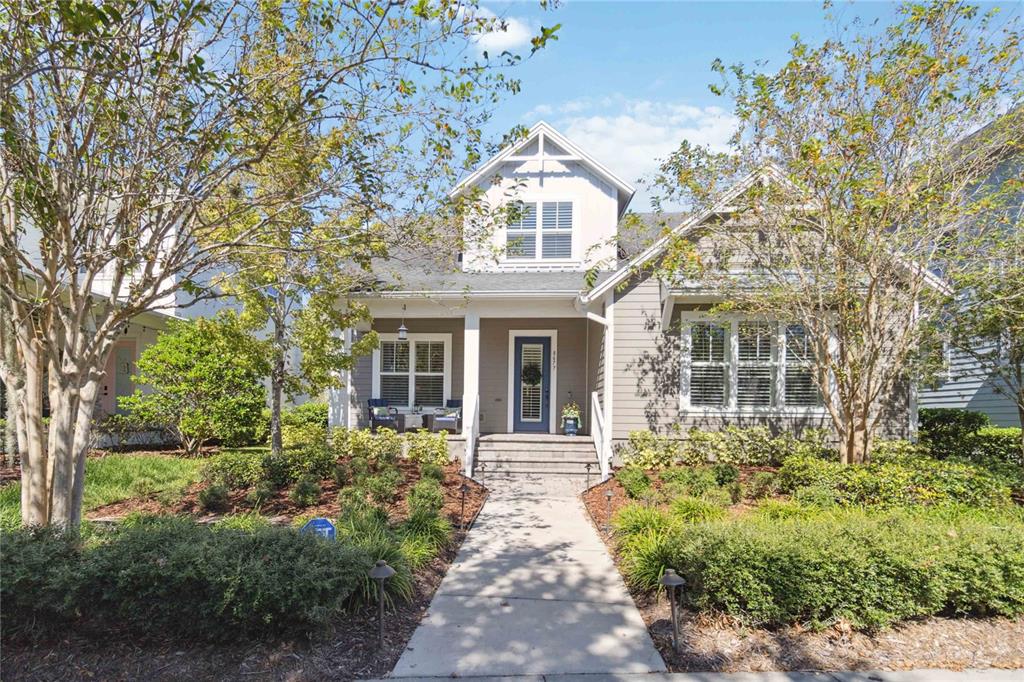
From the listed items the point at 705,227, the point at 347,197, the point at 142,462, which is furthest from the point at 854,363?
the point at 142,462

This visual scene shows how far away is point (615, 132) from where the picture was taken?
29.4ft

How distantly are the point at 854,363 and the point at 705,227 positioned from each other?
9.82 ft

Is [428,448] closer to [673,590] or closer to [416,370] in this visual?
[416,370]

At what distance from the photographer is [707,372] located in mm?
11039

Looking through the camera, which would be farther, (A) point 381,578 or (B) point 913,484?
(B) point 913,484

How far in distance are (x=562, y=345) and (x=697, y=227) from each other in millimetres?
4617

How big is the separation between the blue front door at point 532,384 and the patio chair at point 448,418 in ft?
4.02

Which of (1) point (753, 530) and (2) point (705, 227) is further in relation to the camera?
(2) point (705, 227)

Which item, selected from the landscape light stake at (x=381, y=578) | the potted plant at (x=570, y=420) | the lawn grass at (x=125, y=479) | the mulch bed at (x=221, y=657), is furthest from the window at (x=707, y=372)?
the lawn grass at (x=125, y=479)

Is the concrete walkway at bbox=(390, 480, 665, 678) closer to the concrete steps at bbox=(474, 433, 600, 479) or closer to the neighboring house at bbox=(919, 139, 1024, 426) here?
the concrete steps at bbox=(474, 433, 600, 479)

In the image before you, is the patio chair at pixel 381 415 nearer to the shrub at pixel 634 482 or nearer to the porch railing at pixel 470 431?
the porch railing at pixel 470 431

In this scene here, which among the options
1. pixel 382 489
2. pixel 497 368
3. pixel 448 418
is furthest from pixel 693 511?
pixel 497 368

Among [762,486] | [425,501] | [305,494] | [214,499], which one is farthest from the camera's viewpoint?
[762,486]

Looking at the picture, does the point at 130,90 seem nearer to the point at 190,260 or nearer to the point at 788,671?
the point at 190,260
